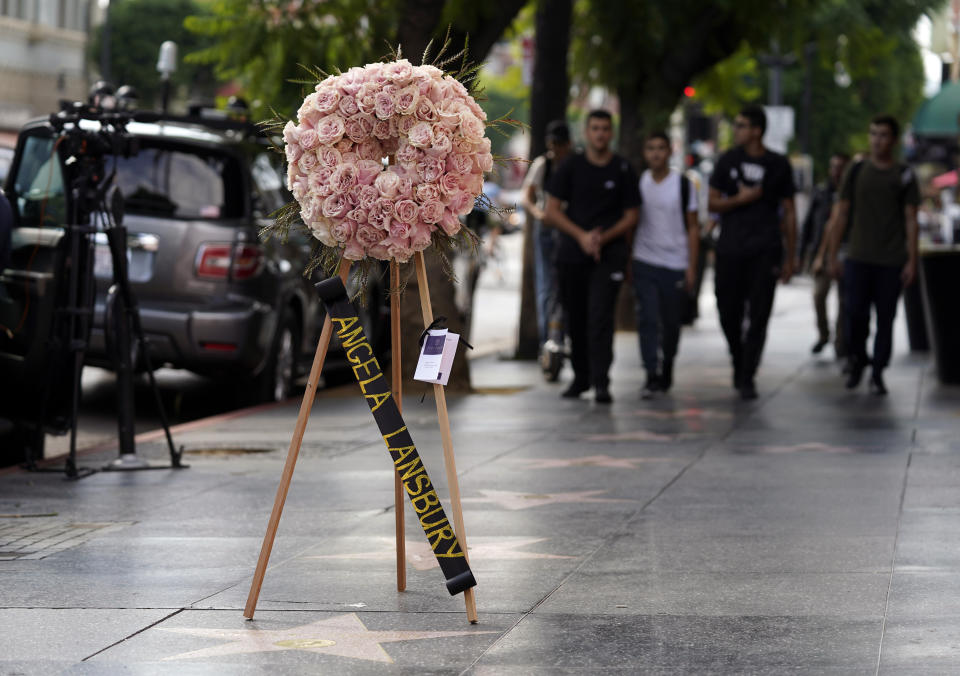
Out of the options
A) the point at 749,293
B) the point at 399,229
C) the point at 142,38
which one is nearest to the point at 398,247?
the point at 399,229

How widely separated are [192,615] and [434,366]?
1082 mm

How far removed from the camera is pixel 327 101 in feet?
18.6

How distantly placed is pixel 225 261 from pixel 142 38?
6200 cm

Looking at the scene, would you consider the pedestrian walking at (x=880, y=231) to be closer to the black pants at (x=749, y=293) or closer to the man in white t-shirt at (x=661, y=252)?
the black pants at (x=749, y=293)

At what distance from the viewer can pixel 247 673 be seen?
194 inches

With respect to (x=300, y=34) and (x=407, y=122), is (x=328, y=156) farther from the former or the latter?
(x=300, y=34)

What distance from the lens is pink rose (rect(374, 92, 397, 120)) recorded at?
221 inches

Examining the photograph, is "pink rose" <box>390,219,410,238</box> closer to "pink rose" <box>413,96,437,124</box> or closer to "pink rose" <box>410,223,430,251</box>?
"pink rose" <box>410,223,430,251</box>

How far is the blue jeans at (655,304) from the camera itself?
1261 cm

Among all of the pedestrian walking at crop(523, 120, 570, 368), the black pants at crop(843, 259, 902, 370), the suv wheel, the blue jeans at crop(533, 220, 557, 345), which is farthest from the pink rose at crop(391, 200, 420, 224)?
the blue jeans at crop(533, 220, 557, 345)

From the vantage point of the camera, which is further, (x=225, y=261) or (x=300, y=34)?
(x=300, y=34)

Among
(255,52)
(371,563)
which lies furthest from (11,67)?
(371,563)

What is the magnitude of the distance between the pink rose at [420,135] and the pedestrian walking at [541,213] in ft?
25.6

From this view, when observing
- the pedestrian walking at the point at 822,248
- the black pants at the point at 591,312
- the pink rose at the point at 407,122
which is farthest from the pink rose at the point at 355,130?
the pedestrian walking at the point at 822,248
